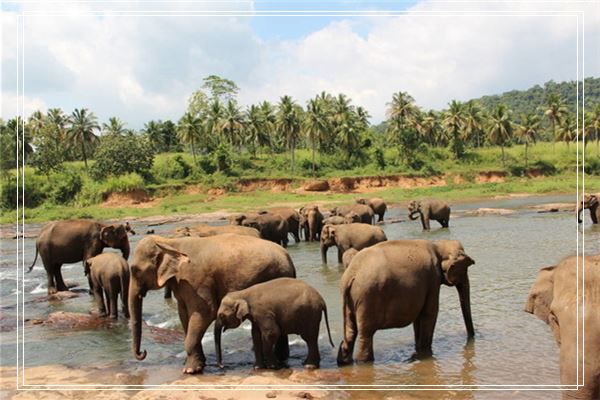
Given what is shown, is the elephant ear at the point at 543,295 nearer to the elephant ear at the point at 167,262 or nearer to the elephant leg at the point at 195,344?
the elephant leg at the point at 195,344

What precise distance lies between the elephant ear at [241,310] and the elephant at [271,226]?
14.3m

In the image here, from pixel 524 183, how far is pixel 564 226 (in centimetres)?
3335

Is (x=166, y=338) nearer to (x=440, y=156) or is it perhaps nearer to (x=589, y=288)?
(x=589, y=288)

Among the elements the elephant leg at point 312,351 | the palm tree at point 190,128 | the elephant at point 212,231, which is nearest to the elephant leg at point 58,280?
the elephant at point 212,231

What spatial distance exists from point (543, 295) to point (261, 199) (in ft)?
156

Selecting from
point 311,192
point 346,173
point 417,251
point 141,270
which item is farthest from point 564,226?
point 346,173

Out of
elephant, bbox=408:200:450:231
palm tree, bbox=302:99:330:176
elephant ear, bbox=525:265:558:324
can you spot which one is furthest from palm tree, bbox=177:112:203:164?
elephant ear, bbox=525:265:558:324

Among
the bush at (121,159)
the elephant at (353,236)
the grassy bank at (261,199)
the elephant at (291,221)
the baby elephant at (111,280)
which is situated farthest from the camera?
the bush at (121,159)

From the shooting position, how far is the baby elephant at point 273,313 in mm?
8922

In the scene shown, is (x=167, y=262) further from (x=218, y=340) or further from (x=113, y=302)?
(x=113, y=302)

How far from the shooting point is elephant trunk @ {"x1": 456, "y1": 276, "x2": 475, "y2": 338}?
33.4 ft

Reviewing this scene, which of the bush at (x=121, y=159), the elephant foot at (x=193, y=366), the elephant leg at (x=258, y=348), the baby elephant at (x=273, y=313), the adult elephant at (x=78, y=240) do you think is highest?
the bush at (x=121, y=159)

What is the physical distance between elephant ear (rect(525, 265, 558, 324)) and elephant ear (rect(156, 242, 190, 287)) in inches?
207

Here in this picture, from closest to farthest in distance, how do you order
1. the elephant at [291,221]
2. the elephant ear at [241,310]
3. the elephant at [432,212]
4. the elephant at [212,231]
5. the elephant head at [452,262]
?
1. the elephant ear at [241,310]
2. the elephant head at [452,262]
3. the elephant at [212,231]
4. the elephant at [291,221]
5. the elephant at [432,212]
